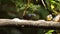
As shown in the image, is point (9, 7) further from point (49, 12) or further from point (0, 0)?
point (49, 12)

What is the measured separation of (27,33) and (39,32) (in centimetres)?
23

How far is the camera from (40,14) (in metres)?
2.39

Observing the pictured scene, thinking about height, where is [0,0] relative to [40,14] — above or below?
above

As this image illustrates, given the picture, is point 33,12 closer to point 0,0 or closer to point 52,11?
point 52,11

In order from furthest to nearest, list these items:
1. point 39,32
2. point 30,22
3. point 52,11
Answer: point 39,32 → point 52,11 → point 30,22

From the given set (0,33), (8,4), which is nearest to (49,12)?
(8,4)

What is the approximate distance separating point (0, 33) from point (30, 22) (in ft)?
5.30

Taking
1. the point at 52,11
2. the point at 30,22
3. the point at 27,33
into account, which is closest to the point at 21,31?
the point at 27,33

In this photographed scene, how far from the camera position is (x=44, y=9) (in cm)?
224

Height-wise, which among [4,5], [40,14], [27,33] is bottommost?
[27,33]

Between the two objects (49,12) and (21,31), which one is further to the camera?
(21,31)

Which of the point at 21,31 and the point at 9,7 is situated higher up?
the point at 9,7

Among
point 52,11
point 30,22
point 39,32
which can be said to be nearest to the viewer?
point 30,22

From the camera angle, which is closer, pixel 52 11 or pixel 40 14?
pixel 52 11
